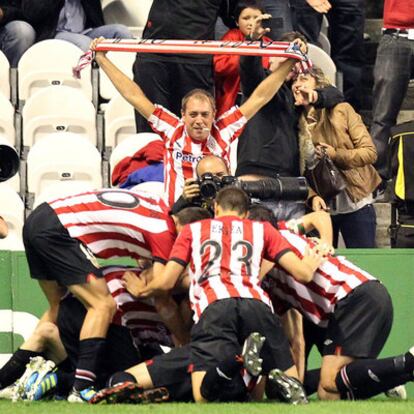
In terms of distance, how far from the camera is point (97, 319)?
438 inches

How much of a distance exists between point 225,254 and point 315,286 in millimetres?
738

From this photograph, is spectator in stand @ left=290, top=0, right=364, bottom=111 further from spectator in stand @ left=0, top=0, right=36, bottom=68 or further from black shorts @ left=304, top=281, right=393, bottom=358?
black shorts @ left=304, top=281, right=393, bottom=358

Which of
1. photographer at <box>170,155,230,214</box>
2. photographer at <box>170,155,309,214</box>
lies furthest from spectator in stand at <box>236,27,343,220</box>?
photographer at <box>170,155,230,214</box>

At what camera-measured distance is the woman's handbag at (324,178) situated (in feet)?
42.6

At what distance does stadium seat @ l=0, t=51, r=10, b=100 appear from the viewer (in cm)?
1430

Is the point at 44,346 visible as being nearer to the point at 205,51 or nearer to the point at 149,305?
the point at 149,305

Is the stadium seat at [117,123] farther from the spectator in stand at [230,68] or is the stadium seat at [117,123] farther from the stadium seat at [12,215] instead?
the stadium seat at [12,215]

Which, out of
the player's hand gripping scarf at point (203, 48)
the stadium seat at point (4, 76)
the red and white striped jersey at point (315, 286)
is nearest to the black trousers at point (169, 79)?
the player's hand gripping scarf at point (203, 48)

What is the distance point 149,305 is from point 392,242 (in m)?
2.55

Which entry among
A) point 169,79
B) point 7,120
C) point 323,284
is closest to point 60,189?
point 7,120

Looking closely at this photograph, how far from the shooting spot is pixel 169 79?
1342 centimetres

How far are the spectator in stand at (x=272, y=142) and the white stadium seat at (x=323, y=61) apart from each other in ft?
5.64

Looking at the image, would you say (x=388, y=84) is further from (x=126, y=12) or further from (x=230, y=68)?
(x=126, y=12)

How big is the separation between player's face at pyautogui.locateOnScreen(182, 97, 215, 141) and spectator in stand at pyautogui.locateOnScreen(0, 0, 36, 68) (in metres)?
3.18
